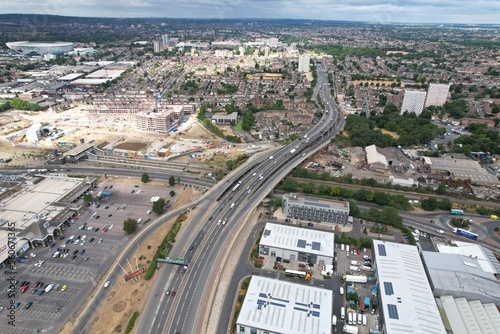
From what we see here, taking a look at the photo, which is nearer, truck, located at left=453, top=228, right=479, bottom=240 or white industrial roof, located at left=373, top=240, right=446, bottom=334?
white industrial roof, located at left=373, top=240, right=446, bottom=334

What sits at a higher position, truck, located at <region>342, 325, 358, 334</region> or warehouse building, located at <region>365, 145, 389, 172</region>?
warehouse building, located at <region>365, 145, 389, 172</region>

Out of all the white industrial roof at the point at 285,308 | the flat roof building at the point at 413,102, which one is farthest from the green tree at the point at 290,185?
the flat roof building at the point at 413,102

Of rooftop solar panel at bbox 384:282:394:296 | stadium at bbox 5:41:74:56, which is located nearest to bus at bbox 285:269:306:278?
rooftop solar panel at bbox 384:282:394:296

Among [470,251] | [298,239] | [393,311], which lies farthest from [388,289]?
[470,251]

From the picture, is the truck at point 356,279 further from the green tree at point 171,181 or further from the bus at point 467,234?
the green tree at point 171,181

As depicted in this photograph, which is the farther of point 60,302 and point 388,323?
point 60,302

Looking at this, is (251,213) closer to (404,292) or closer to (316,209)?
(316,209)

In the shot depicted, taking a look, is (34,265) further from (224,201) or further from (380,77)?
(380,77)

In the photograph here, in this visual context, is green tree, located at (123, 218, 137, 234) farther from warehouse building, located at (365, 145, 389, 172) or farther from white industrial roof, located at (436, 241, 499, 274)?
warehouse building, located at (365, 145, 389, 172)

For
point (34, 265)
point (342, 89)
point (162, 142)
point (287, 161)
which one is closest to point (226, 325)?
point (34, 265)
